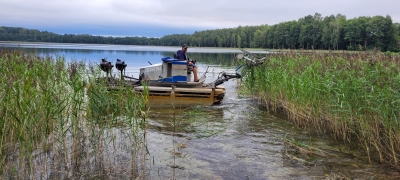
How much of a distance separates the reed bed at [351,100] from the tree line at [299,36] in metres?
38.6

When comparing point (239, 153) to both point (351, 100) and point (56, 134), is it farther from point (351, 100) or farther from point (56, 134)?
point (56, 134)

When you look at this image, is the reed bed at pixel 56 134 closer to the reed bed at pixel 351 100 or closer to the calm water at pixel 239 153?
the calm water at pixel 239 153

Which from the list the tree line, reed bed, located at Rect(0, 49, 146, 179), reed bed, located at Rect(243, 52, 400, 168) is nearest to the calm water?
reed bed, located at Rect(243, 52, 400, 168)

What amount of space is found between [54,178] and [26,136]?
752 millimetres

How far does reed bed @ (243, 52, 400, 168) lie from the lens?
5.66 metres

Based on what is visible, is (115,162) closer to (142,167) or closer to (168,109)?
(142,167)

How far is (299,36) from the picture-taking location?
76.3m

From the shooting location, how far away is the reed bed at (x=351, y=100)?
5656 mm

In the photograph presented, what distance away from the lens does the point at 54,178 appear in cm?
482

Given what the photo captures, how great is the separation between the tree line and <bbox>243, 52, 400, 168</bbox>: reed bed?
3858 cm

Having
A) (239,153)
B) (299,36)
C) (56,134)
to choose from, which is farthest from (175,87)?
(299,36)

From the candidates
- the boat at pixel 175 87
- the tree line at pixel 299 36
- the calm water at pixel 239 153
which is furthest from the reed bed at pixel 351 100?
the tree line at pixel 299 36

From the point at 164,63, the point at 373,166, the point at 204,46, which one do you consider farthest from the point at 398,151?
the point at 204,46

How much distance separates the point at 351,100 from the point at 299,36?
73.9 meters
